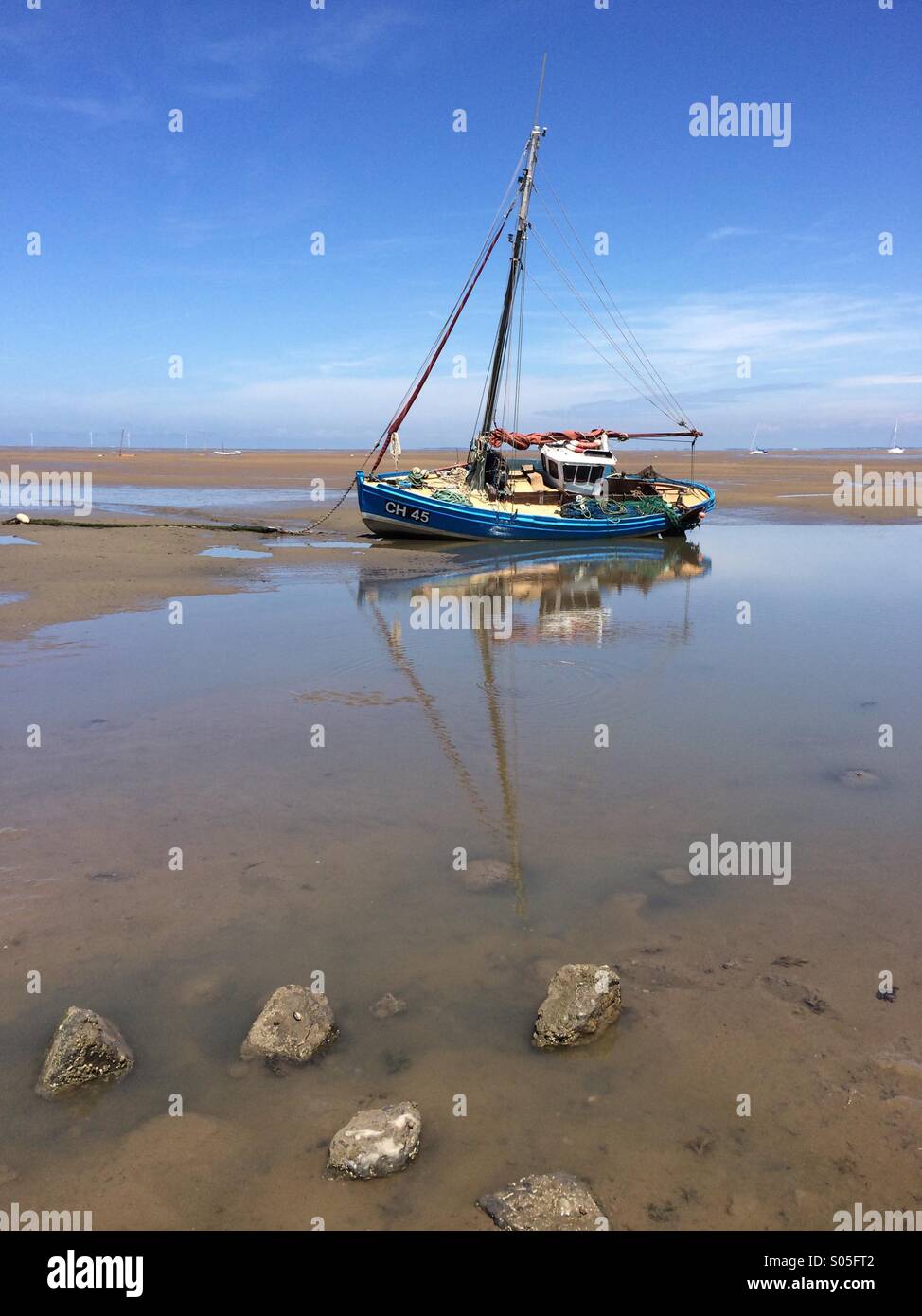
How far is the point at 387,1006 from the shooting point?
5887 millimetres

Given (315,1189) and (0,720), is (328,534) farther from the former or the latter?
(315,1189)

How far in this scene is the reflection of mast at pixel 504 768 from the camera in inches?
305

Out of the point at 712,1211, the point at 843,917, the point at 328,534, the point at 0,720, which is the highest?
the point at 328,534

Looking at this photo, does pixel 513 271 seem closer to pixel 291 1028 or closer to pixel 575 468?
pixel 575 468

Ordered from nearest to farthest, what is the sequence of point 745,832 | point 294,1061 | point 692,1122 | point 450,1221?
point 450,1221
point 692,1122
point 294,1061
point 745,832

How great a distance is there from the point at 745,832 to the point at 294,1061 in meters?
5.05

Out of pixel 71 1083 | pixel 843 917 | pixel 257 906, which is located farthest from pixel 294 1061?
pixel 843 917

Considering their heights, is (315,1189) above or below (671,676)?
below

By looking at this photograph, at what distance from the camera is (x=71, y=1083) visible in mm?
5125

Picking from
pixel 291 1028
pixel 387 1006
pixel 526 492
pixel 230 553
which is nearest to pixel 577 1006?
pixel 387 1006

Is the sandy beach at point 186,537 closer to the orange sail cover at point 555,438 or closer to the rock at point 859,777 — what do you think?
the orange sail cover at point 555,438

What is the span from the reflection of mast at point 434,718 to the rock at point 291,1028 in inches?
129

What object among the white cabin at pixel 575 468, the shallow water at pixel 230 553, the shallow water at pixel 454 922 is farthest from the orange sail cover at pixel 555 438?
the shallow water at pixel 454 922

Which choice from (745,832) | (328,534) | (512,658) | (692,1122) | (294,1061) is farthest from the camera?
(328,534)
